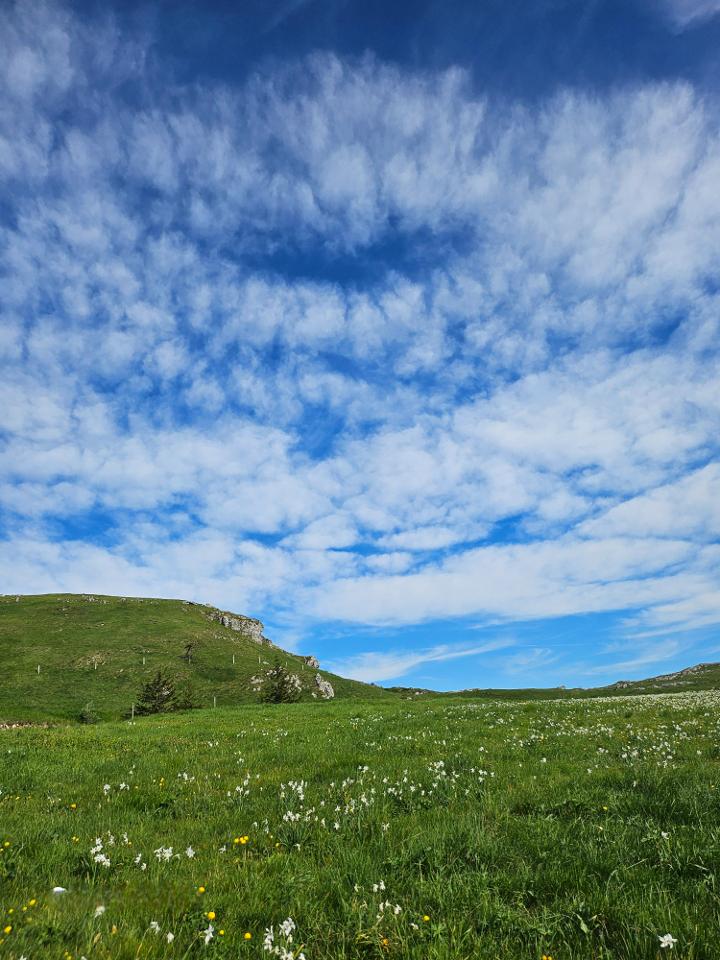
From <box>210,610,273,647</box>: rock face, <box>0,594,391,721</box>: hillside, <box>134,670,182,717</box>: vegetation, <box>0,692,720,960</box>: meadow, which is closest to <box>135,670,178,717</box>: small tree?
<box>134,670,182,717</box>: vegetation

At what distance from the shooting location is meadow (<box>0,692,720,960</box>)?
425 centimetres

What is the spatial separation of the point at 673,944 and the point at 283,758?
10.3 m

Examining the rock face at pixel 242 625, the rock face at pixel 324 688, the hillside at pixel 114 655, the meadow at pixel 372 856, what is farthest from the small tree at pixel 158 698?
the rock face at pixel 242 625

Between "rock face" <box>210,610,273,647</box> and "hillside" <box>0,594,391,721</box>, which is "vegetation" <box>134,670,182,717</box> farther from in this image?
"rock face" <box>210,610,273,647</box>

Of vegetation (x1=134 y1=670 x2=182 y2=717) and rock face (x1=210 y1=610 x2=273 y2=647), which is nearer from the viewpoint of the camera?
vegetation (x1=134 y1=670 x2=182 y2=717)

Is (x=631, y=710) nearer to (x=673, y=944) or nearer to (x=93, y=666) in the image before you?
(x=673, y=944)

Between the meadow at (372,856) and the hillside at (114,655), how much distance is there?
6244cm

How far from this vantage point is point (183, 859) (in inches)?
238

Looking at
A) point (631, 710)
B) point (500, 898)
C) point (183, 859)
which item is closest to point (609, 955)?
point (500, 898)

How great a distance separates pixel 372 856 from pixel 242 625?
15469 centimetres

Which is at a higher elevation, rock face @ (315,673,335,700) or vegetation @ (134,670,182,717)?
rock face @ (315,673,335,700)

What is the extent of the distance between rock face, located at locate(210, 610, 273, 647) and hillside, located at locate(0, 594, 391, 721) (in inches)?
410

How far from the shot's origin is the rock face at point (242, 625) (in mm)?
147863

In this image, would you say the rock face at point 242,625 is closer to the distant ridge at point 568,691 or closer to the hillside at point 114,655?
the hillside at point 114,655
